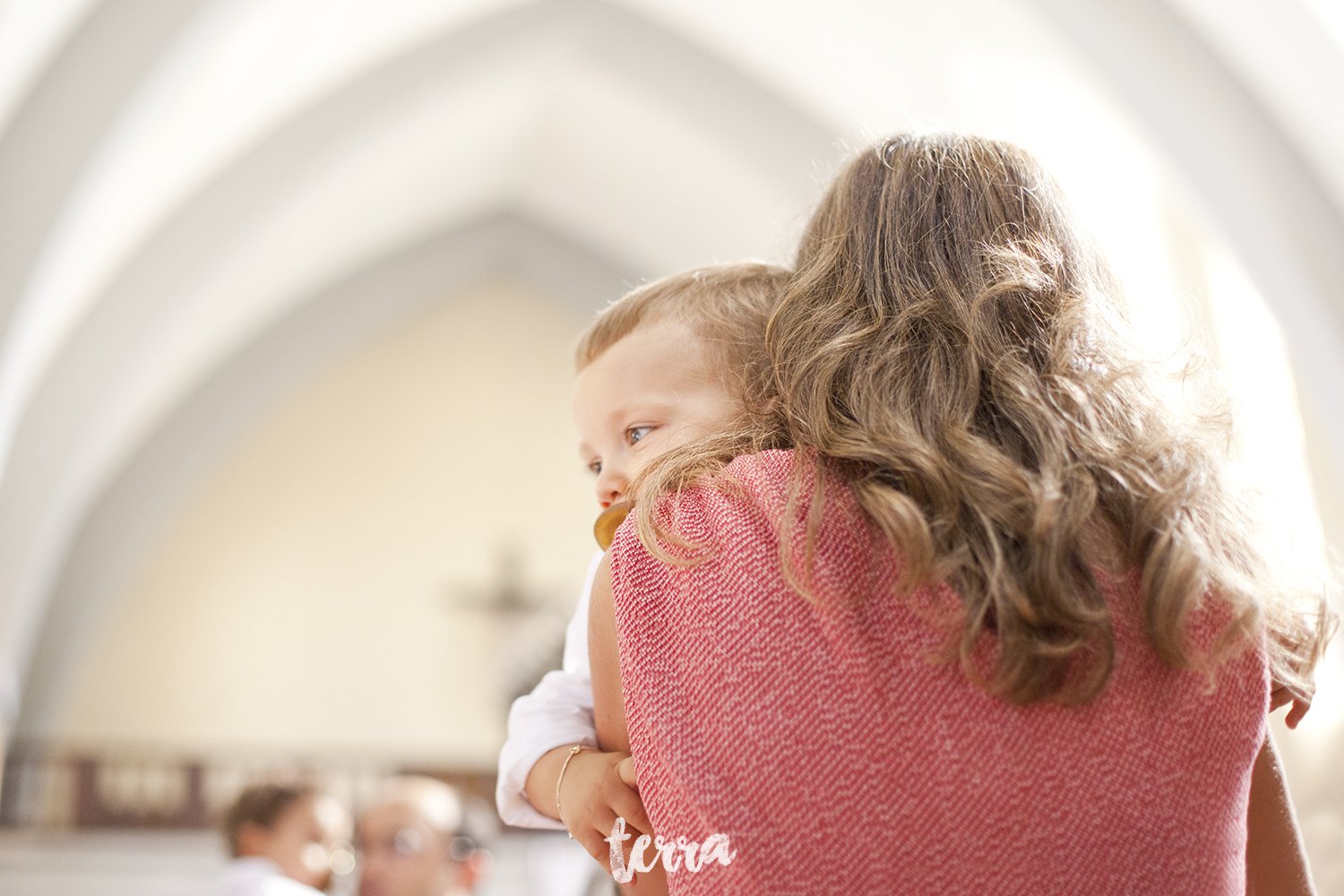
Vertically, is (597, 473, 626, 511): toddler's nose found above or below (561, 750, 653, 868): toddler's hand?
above

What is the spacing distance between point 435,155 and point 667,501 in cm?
826

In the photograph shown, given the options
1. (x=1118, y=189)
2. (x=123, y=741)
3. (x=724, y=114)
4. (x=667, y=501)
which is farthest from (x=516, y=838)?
(x=667, y=501)

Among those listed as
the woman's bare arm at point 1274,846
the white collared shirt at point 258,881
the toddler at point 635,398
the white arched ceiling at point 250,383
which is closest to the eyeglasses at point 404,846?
the white collared shirt at point 258,881

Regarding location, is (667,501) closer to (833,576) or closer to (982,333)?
(833,576)

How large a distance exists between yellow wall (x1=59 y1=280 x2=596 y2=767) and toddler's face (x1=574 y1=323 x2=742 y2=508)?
801 centimetres

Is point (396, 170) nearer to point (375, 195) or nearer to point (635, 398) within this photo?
point (375, 195)

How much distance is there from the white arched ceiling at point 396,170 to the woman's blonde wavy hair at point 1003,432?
0.51 m

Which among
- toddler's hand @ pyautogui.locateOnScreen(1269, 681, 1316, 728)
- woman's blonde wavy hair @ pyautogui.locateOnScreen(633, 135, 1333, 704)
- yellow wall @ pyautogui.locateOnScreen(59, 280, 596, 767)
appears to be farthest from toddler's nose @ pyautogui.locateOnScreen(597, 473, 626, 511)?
yellow wall @ pyautogui.locateOnScreen(59, 280, 596, 767)

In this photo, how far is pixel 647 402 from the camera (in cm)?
168

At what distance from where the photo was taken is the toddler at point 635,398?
1.60 m

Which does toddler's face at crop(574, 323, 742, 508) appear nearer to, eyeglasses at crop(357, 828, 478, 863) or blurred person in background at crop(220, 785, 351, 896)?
eyeglasses at crop(357, 828, 478, 863)

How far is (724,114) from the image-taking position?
301 inches

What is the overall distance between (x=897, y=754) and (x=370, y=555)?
9.40 metres

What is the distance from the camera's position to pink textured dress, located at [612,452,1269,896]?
3.38 feet
